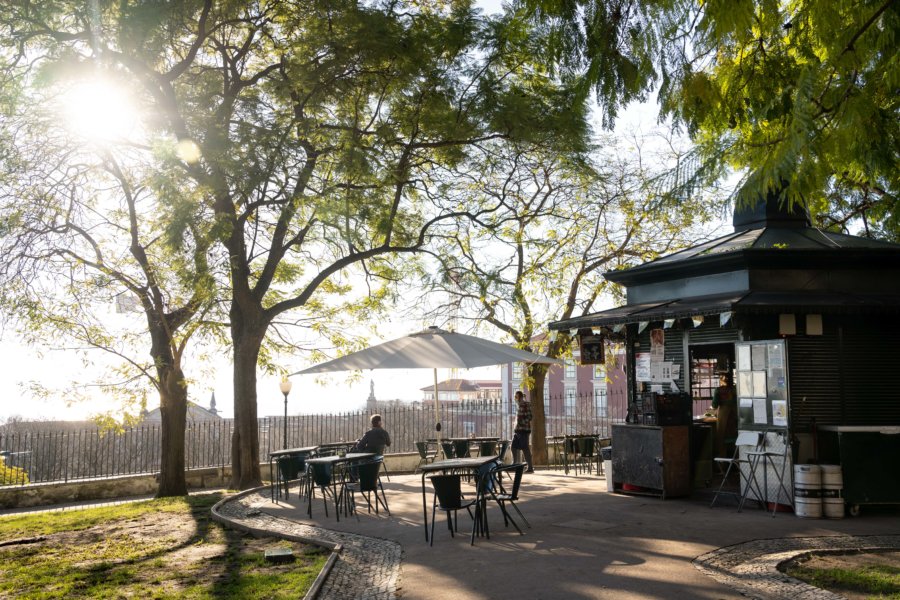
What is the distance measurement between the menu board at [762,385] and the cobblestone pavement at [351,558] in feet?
18.7

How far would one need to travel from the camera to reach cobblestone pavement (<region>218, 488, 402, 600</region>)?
22.7 feet

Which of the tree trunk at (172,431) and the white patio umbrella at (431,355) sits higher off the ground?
the white patio umbrella at (431,355)

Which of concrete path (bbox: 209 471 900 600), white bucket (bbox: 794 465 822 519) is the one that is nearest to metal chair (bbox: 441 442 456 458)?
concrete path (bbox: 209 471 900 600)

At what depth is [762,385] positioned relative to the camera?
1120 centimetres

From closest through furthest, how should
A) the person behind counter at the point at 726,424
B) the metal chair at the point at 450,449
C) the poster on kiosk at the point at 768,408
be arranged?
the poster on kiosk at the point at 768,408 < the person behind counter at the point at 726,424 < the metal chair at the point at 450,449

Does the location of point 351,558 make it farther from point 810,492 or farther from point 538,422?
point 538,422

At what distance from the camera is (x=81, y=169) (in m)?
16.1

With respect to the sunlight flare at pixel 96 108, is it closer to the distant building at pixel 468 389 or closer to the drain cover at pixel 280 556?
the drain cover at pixel 280 556

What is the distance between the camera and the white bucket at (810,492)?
33.6 ft

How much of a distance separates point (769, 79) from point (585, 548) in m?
4.99

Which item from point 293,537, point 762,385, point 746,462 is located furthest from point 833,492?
point 293,537

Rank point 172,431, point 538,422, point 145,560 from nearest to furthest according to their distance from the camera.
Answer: point 145,560 → point 172,431 → point 538,422

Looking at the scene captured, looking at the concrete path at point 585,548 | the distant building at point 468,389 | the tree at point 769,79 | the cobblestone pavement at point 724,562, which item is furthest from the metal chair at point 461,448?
the distant building at point 468,389

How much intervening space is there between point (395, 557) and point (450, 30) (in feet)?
33.6
